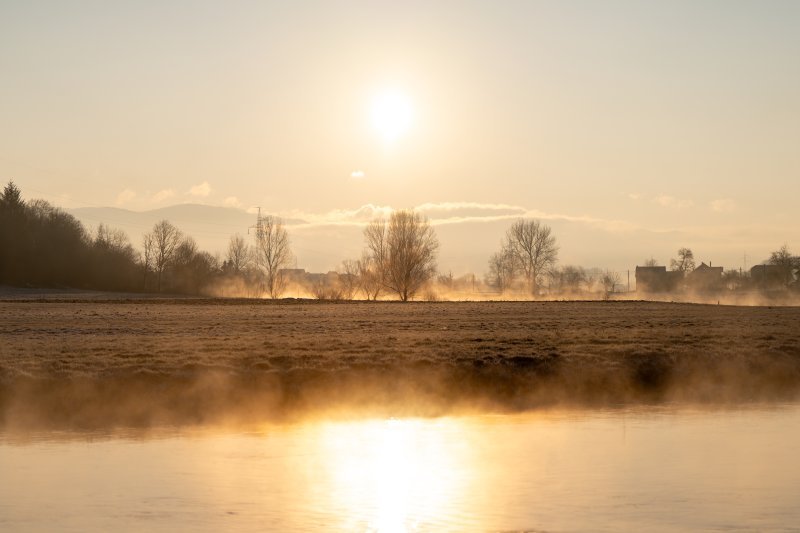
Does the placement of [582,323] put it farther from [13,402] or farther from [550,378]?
[13,402]

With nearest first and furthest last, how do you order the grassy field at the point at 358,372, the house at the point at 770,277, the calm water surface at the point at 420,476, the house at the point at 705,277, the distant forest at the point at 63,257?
the calm water surface at the point at 420,476
the grassy field at the point at 358,372
the distant forest at the point at 63,257
the house at the point at 770,277
the house at the point at 705,277

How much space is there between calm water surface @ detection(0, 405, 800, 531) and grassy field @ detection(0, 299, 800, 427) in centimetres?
230

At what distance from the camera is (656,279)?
15800cm

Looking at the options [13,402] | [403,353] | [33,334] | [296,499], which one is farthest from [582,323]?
[296,499]

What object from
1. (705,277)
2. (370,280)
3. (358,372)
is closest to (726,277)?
(705,277)

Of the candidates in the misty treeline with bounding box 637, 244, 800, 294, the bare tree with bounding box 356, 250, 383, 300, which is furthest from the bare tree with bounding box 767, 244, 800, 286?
the bare tree with bounding box 356, 250, 383, 300

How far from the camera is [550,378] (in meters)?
25.3

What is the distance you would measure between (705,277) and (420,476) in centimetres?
15320

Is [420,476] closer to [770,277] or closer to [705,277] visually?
[770,277]

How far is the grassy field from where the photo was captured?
2217 centimetres

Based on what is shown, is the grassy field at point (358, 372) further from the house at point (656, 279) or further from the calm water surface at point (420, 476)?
the house at point (656, 279)

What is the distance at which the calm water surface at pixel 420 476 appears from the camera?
41.2 feet

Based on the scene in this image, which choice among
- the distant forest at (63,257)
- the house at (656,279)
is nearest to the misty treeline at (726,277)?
the house at (656,279)

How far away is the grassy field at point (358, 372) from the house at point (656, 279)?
120459 mm
